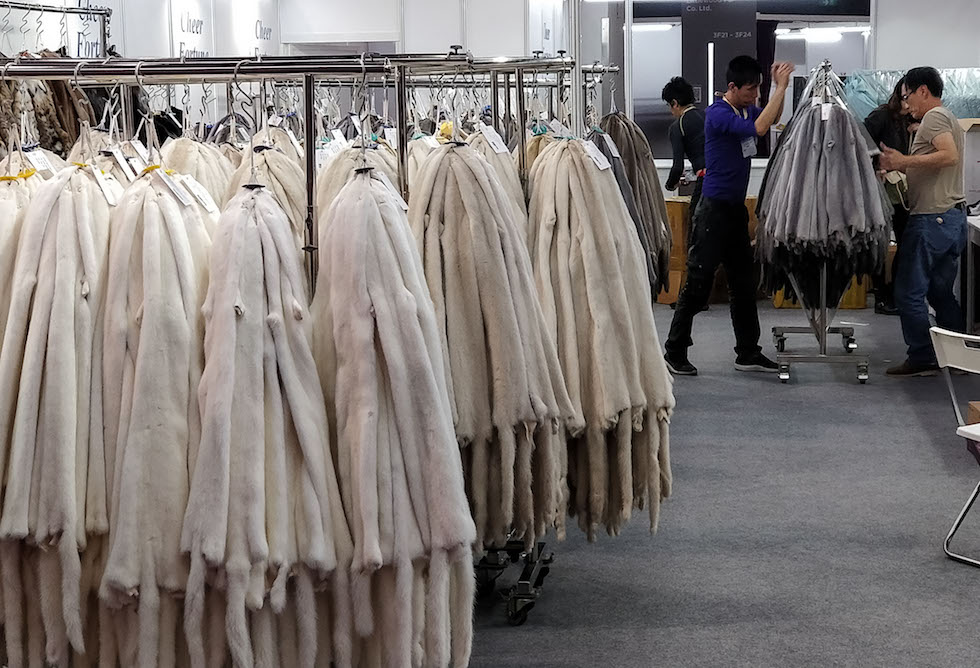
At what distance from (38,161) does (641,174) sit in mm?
3356

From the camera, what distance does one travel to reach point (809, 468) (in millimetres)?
4879

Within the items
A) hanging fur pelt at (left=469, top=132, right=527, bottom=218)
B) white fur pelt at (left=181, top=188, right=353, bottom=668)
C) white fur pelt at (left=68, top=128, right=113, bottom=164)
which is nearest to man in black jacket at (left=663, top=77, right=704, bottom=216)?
hanging fur pelt at (left=469, top=132, right=527, bottom=218)

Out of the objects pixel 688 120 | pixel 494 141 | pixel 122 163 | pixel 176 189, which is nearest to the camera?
pixel 176 189

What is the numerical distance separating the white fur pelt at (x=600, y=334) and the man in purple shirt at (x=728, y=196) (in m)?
3.55

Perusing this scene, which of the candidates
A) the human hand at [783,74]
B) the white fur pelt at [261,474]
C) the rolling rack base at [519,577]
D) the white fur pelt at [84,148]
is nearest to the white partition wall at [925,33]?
the human hand at [783,74]

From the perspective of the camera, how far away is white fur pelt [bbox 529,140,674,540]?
2.87 m

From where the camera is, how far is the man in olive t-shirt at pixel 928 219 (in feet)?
20.4

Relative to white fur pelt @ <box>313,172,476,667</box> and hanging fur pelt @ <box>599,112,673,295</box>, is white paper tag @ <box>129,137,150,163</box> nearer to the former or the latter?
white fur pelt @ <box>313,172,476,667</box>

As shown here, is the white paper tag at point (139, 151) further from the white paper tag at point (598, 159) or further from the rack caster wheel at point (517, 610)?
the rack caster wheel at point (517, 610)

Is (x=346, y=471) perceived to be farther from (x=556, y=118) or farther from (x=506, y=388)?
(x=556, y=118)

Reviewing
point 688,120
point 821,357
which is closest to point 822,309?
point 821,357

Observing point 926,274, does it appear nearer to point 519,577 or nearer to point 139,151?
point 519,577

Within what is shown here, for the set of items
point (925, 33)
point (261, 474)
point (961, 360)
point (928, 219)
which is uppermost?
point (925, 33)

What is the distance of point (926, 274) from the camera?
6.45m
